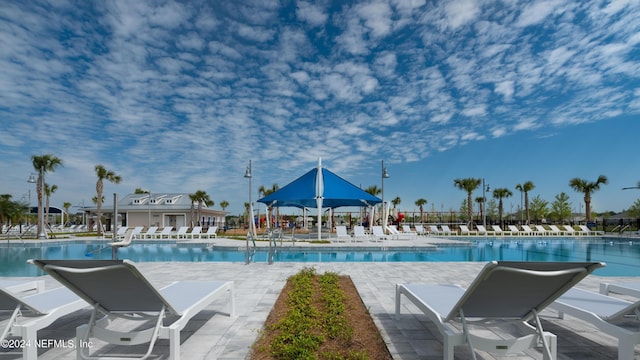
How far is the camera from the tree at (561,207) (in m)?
41.4

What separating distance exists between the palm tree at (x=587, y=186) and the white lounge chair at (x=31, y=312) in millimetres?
40057

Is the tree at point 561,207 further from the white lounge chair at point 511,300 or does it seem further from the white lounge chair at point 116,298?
the white lounge chair at point 116,298

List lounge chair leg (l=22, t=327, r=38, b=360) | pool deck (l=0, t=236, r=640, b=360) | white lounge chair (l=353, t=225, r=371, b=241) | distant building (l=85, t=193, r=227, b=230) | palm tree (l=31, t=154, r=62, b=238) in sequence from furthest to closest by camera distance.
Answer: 1. distant building (l=85, t=193, r=227, b=230)
2. palm tree (l=31, t=154, r=62, b=238)
3. white lounge chair (l=353, t=225, r=371, b=241)
4. pool deck (l=0, t=236, r=640, b=360)
5. lounge chair leg (l=22, t=327, r=38, b=360)

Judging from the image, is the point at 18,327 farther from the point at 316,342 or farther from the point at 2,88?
the point at 2,88

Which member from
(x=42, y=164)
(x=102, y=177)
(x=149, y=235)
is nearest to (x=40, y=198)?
(x=42, y=164)

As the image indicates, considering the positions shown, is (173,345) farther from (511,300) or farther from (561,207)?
(561,207)

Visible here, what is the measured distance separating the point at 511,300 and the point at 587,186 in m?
38.8

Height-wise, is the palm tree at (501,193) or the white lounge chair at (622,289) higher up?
the palm tree at (501,193)

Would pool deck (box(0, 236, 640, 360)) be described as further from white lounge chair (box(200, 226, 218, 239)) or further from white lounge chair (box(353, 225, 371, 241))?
white lounge chair (box(200, 226, 218, 239))

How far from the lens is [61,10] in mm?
9992

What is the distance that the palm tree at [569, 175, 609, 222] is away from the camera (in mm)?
31386

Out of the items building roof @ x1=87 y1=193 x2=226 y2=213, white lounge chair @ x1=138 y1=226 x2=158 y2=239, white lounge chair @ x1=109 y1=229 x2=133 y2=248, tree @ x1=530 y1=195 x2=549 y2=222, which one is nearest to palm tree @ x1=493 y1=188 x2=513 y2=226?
tree @ x1=530 y1=195 x2=549 y2=222

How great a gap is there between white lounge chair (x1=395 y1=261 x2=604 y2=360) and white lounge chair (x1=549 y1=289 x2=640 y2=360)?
628 millimetres

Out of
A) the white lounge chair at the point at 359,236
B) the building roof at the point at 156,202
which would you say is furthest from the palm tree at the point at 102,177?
the white lounge chair at the point at 359,236
